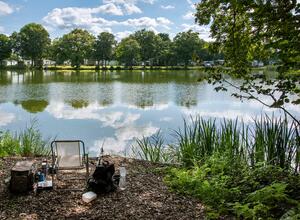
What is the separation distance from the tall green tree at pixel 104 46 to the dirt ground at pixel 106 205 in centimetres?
5762

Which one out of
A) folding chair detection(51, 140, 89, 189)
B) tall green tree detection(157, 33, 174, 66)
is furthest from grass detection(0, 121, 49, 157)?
tall green tree detection(157, 33, 174, 66)

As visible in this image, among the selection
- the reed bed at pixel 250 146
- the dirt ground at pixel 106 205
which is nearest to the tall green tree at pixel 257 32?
the reed bed at pixel 250 146

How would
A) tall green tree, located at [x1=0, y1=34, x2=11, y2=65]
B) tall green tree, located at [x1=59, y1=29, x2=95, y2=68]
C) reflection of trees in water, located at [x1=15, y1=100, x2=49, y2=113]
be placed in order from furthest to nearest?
tall green tree, located at [x1=0, y1=34, x2=11, y2=65], tall green tree, located at [x1=59, y1=29, x2=95, y2=68], reflection of trees in water, located at [x1=15, y1=100, x2=49, y2=113]

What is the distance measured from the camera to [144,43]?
62906mm

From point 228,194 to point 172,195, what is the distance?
0.63 m

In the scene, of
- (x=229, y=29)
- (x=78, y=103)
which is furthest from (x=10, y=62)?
(x=229, y=29)

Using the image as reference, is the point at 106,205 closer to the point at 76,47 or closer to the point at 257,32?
the point at 257,32

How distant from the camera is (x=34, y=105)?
1433 centimetres

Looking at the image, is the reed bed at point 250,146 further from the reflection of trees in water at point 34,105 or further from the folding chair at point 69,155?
the reflection of trees in water at point 34,105

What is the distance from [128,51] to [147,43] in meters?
6.27

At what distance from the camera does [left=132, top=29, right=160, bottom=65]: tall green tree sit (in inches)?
2448

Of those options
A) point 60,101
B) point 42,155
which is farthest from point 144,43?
point 42,155

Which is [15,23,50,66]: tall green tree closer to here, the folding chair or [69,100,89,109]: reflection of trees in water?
[69,100,89,109]: reflection of trees in water

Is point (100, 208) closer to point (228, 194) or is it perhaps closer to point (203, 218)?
point (203, 218)
